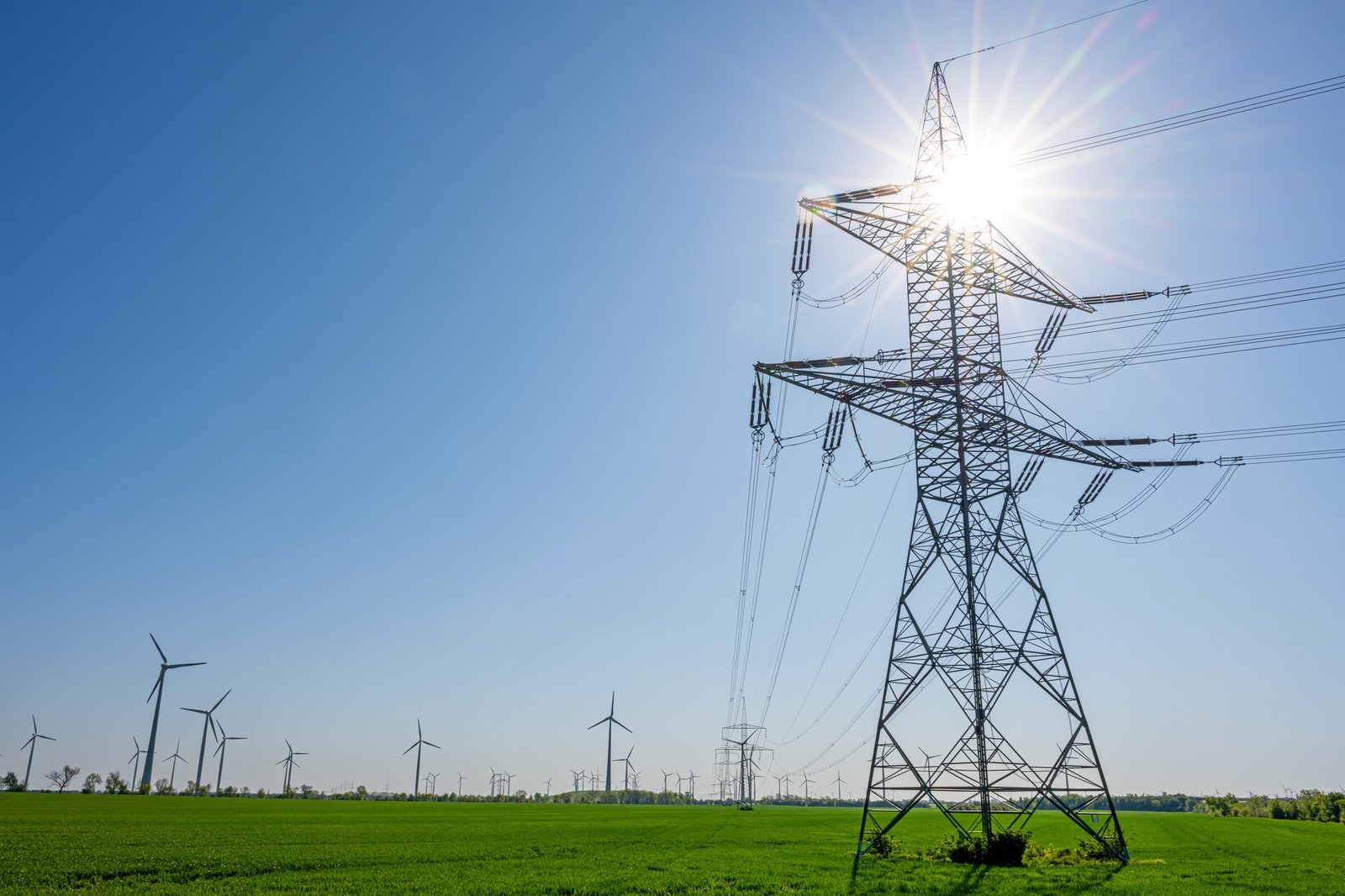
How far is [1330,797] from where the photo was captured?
117938mm

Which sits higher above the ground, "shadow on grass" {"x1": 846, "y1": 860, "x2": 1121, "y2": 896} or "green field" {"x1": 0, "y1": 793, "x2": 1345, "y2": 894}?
"shadow on grass" {"x1": 846, "y1": 860, "x2": 1121, "y2": 896}

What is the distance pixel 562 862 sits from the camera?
4012 cm

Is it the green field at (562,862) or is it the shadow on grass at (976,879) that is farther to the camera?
the green field at (562,862)

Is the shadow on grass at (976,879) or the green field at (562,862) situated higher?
A: the shadow on grass at (976,879)

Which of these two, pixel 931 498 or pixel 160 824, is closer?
pixel 931 498

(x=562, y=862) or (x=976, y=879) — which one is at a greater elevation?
(x=976, y=879)

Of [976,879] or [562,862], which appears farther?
[562,862]

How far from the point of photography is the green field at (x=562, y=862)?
30.0 metres

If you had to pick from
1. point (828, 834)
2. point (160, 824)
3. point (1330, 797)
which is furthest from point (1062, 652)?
point (1330, 797)

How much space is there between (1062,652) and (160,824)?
65060mm

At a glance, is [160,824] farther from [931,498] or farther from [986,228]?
[986,228]

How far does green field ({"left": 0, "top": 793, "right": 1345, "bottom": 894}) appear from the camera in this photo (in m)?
30.0

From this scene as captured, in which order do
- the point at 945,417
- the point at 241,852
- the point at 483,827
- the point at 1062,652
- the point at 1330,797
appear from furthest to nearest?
A: the point at 1330,797 < the point at 483,827 < the point at 241,852 < the point at 945,417 < the point at 1062,652

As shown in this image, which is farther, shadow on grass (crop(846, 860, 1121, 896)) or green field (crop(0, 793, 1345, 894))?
green field (crop(0, 793, 1345, 894))
